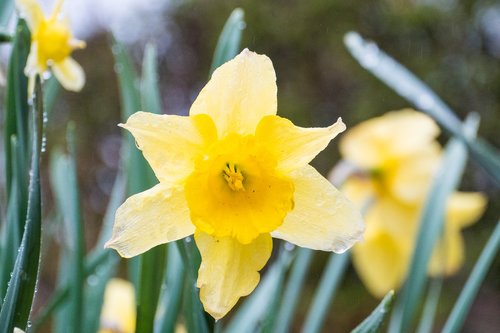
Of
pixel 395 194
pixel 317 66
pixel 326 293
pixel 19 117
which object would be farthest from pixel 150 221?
pixel 317 66

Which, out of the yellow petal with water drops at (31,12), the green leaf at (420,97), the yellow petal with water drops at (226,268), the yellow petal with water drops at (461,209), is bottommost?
the yellow petal with water drops at (461,209)

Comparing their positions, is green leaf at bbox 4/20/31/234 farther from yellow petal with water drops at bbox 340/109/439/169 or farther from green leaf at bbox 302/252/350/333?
yellow petal with water drops at bbox 340/109/439/169

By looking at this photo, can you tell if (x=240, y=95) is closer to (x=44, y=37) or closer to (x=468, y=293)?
(x=44, y=37)

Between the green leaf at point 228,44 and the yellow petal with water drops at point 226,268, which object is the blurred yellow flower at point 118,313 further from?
the yellow petal with water drops at point 226,268

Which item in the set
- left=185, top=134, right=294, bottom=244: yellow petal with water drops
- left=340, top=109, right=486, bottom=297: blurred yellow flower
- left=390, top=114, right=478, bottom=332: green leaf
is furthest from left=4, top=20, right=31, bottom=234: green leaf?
left=340, top=109, right=486, bottom=297: blurred yellow flower

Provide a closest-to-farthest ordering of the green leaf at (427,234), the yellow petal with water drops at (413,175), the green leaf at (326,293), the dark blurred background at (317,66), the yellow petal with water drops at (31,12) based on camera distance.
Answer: the yellow petal with water drops at (31,12) < the green leaf at (427,234) < the green leaf at (326,293) < the yellow petal with water drops at (413,175) < the dark blurred background at (317,66)

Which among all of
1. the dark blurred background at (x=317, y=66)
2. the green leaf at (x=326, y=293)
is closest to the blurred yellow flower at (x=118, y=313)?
the green leaf at (x=326, y=293)
